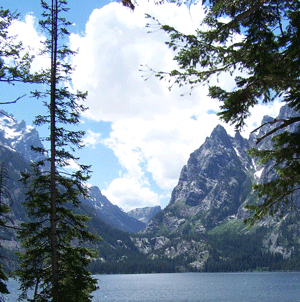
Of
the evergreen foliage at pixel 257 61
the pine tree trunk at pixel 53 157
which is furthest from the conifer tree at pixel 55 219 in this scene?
the evergreen foliage at pixel 257 61

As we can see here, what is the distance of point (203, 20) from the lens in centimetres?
1159

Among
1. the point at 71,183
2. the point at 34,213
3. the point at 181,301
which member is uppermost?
the point at 71,183

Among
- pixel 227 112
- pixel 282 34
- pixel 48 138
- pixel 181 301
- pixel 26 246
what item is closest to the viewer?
pixel 282 34

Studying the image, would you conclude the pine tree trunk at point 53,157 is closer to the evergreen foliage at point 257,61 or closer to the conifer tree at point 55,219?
the conifer tree at point 55,219

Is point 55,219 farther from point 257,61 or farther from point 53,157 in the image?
point 257,61

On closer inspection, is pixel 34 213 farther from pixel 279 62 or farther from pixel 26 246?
pixel 279 62

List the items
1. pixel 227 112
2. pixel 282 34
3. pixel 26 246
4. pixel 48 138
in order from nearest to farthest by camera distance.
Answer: pixel 282 34, pixel 227 112, pixel 26 246, pixel 48 138

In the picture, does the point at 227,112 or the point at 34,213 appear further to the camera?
the point at 34,213

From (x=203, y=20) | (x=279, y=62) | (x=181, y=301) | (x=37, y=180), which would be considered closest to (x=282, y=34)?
(x=279, y=62)

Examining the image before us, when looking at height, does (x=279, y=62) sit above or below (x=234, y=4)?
→ below

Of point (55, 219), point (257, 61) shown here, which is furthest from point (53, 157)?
point (257, 61)

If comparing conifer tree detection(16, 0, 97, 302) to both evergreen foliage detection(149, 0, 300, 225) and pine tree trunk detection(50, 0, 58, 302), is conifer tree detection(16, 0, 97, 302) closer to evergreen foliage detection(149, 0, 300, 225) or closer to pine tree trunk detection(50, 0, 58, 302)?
pine tree trunk detection(50, 0, 58, 302)

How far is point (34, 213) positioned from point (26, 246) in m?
1.72

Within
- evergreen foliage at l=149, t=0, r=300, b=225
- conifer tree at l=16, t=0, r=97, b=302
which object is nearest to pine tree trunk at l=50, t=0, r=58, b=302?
conifer tree at l=16, t=0, r=97, b=302
